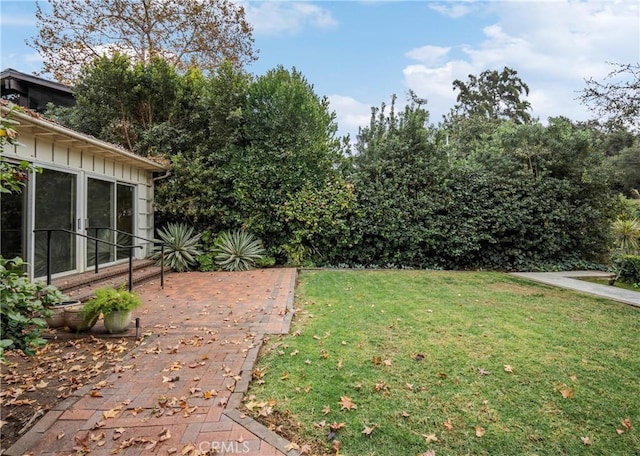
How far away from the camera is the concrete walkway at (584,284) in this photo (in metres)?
6.47

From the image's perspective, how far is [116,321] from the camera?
425 cm

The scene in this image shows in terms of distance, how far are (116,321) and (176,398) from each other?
1967 millimetres

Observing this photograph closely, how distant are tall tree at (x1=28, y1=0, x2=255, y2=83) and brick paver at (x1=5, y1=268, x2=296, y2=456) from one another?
12411mm

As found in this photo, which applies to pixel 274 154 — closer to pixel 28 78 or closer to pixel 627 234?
pixel 28 78

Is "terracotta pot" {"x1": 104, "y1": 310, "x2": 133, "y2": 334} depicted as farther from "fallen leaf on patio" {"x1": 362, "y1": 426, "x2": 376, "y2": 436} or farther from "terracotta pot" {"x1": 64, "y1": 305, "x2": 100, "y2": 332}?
"fallen leaf on patio" {"x1": 362, "y1": 426, "x2": 376, "y2": 436}

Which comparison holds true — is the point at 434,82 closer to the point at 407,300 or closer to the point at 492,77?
the point at 407,300

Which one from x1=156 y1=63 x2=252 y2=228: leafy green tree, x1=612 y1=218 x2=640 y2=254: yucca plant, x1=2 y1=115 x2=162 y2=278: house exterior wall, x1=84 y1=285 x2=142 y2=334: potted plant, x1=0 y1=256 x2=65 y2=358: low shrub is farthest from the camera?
x1=612 y1=218 x2=640 y2=254: yucca plant

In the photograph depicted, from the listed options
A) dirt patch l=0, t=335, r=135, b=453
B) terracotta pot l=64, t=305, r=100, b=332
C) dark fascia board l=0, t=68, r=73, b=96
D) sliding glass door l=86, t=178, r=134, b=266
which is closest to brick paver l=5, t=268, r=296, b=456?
dirt patch l=0, t=335, r=135, b=453

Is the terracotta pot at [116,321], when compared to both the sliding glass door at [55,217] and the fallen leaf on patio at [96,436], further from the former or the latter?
the sliding glass door at [55,217]

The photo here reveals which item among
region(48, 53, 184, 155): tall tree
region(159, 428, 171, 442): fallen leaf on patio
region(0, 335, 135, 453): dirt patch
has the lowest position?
region(0, 335, 135, 453): dirt patch

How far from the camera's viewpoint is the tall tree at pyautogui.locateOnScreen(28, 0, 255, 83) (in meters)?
14.0

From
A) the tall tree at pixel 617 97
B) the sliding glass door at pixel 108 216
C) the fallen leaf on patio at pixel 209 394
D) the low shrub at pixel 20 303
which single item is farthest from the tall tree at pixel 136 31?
the fallen leaf on patio at pixel 209 394

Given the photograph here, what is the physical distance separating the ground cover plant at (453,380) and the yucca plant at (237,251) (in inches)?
158
